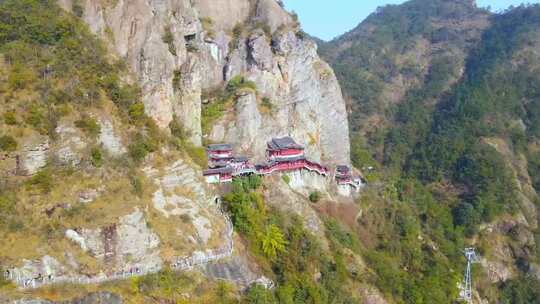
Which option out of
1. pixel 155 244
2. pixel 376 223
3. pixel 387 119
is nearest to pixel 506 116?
pixel 387 119

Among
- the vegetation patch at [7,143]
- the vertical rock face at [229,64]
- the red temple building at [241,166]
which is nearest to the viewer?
the vegetation patch at [7,143]

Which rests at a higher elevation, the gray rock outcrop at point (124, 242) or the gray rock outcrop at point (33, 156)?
the gray rock outcrop at point (33, 156)

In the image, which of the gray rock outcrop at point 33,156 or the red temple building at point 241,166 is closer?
the gray rock outcrop at point 33,156

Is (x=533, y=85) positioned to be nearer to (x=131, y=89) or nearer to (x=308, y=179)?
(x=308, y=179)

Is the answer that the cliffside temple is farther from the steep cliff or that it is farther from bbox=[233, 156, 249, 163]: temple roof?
the steep cliff

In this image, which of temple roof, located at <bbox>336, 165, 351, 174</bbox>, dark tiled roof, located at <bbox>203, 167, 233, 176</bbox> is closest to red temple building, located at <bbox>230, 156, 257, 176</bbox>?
dark tiled roof, located at <bbox>203, 167, 233, 176</bbox>

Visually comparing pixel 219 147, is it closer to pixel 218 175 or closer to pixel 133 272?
pixel 218 175

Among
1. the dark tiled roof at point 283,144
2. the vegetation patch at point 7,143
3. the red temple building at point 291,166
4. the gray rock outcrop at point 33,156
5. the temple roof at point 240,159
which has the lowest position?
the red temple building at point 291,166

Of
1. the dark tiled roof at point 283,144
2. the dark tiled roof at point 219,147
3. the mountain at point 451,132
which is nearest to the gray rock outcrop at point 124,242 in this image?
the dark tiled roof at point 219,147

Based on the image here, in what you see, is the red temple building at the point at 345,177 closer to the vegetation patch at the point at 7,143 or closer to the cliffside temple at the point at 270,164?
the cliffside temple at the point at 270,164
